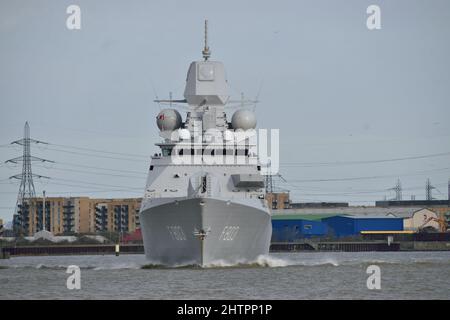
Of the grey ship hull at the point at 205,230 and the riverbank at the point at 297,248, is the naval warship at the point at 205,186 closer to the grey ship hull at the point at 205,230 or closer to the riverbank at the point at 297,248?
the grey ship hull at the point at 205,230

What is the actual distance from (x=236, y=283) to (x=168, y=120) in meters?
23.3

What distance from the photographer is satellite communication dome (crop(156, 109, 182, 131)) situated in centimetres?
8312

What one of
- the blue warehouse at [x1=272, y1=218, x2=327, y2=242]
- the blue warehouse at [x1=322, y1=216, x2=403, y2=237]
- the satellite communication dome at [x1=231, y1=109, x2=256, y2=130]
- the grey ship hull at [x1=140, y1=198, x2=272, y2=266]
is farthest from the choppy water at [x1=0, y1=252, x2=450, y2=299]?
the blue warehouse at [x1=322, y1=216, x2=403, y2=237]

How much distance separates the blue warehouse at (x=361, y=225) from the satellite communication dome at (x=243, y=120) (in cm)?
10359

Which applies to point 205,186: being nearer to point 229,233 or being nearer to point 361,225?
point 229,233

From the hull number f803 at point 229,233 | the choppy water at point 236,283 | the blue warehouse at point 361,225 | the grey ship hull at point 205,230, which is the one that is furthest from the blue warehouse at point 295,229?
the hull number f803 at point 229,233

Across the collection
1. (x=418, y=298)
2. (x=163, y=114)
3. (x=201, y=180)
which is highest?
Result: (x=163, y=114)

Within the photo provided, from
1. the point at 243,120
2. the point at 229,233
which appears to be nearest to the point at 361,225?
the point at 243,120

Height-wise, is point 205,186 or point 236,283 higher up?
point 205,186

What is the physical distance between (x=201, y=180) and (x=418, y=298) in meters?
20.2

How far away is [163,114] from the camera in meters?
83.6

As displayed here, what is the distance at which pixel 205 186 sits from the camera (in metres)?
71.5
